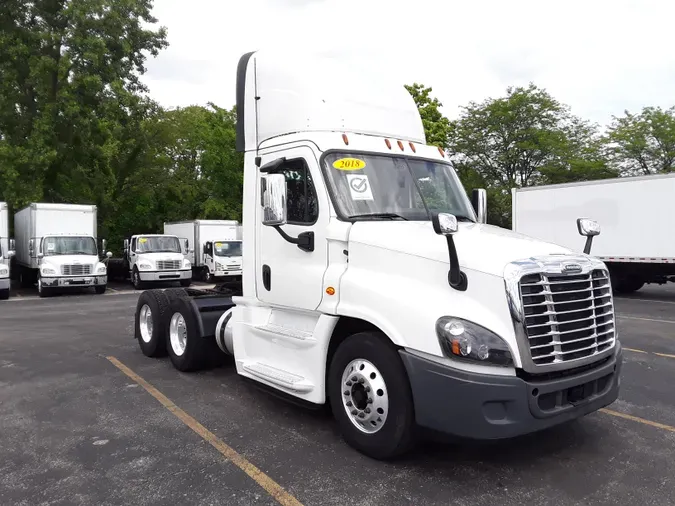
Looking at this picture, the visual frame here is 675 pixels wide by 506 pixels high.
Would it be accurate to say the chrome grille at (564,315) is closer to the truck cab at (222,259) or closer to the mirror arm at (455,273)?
the mirror arm at (455,273)

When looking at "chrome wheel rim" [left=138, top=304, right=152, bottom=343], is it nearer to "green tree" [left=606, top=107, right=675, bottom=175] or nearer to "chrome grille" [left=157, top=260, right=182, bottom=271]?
"chrome grille" [left=157, top=260, right=182, bottom=271]

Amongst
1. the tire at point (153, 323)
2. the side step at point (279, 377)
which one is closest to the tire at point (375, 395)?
the side step at point (279, 377)

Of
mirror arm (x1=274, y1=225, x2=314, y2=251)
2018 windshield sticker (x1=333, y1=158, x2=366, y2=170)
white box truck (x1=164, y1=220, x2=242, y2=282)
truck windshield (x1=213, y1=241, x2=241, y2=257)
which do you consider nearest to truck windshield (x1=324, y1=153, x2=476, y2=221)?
2018 windshield sticker (x1=333, y1=158, x2=366, y2=170)

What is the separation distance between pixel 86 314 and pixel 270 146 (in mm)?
9945

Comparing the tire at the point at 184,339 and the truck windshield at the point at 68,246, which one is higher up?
the truck windshield at the point at 68,246

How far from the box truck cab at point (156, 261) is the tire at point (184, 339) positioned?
14.5 meters

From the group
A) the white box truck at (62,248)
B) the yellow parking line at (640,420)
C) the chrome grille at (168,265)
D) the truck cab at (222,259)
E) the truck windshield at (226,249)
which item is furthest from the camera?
the truck windshield at (226,249)

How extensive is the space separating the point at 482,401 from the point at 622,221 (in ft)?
48.0

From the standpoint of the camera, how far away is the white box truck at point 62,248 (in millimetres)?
18141

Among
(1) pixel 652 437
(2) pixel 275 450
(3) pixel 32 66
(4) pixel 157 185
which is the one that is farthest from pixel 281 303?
(4) pixel 157 185

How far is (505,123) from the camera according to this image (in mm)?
33906

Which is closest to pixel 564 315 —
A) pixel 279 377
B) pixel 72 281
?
pixel 279 377

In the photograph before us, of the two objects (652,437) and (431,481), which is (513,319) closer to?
(431,481)

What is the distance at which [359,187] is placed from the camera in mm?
4641
